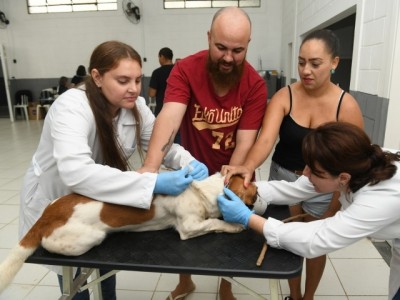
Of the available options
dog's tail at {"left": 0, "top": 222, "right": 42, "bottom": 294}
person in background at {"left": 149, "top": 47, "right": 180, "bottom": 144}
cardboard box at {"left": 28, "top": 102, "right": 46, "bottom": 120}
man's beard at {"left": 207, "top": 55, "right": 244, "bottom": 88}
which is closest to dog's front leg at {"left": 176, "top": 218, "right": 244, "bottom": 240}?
dog's tail at {"left": 0, "top": 222, "right": 42, "bottom": 294}

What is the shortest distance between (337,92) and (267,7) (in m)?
8.05

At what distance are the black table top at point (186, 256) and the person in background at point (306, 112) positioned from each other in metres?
0.29

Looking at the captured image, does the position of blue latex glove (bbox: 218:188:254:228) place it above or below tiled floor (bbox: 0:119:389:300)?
above

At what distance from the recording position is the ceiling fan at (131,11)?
340 inches

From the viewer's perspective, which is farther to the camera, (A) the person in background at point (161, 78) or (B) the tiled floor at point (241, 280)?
(A) the person in background at point (161, 78)

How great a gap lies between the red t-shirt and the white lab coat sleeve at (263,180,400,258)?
0.68 metres

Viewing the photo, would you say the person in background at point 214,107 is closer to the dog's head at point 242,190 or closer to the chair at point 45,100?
the dog's head at point 242,190

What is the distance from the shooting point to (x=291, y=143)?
1.65 m

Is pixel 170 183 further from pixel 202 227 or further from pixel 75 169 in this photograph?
pixel 75 169

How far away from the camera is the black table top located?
1.08 m

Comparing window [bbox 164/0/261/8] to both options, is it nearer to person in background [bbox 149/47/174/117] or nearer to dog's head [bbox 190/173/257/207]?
person in background [bbox 149/47/174/117]

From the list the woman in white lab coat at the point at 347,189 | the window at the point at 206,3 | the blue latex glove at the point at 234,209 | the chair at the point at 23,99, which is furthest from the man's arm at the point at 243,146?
the chair at the point at 23,99

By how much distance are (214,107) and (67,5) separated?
359 inches

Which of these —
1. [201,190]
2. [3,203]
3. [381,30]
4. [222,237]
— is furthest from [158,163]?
[3,203]
